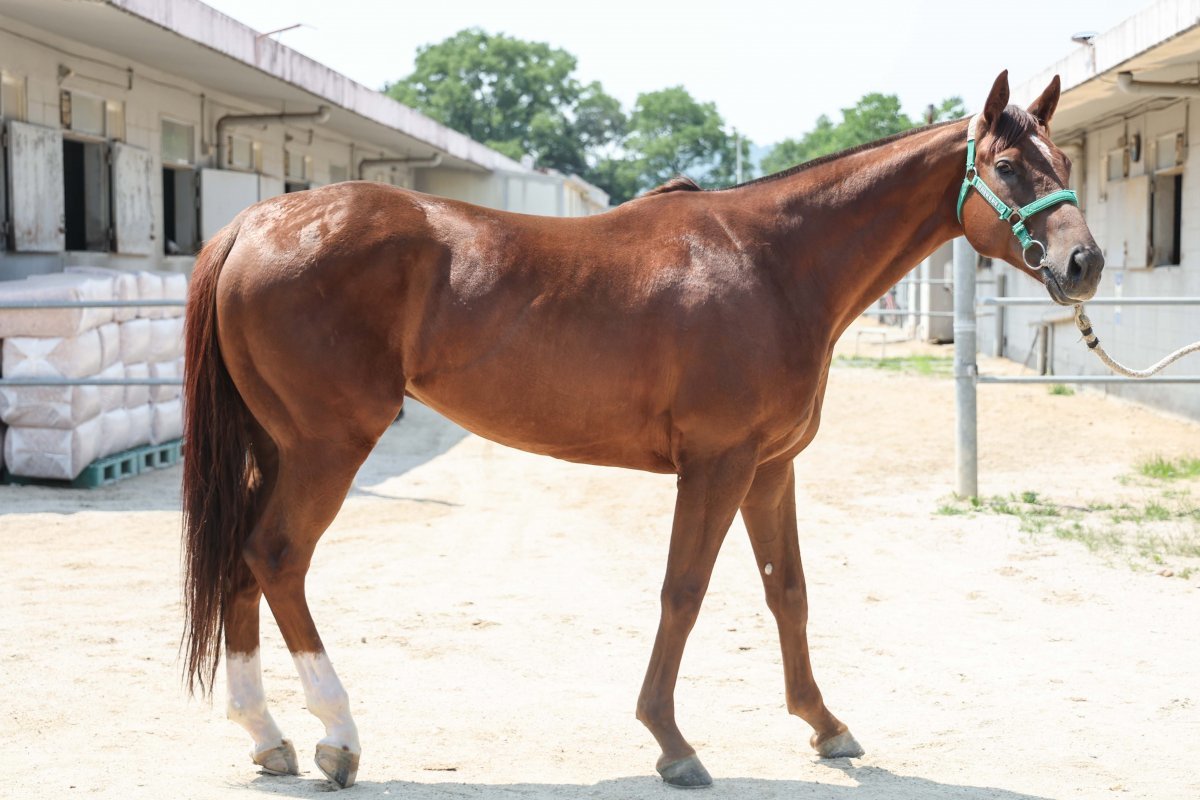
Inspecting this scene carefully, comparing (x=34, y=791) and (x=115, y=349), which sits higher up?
(x=115, y=349)

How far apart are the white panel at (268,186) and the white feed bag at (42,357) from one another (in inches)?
214

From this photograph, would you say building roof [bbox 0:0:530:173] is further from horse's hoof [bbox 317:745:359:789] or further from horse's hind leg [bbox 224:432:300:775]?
horse's hoof [bbox 317:745:359:789]

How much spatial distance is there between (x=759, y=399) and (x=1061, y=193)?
3.32 ft

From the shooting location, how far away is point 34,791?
3.04 m

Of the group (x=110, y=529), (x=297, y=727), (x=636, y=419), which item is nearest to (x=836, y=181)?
(x=636, y=419)

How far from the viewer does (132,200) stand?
10.4 metres

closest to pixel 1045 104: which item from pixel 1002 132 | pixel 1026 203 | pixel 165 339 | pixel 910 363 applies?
pixel 1002 132

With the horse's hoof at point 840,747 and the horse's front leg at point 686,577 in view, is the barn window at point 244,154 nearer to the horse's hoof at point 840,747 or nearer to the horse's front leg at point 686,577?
the horse's front leg at point 686,577

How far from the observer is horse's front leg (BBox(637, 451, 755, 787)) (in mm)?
3295

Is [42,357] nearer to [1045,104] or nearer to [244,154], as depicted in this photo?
[244,154]

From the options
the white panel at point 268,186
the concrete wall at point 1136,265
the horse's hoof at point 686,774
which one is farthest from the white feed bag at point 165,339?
the concrete wall at point 1136,265

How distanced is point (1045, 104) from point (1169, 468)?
6141 mm

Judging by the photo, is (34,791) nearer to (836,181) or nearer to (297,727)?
(297,727)

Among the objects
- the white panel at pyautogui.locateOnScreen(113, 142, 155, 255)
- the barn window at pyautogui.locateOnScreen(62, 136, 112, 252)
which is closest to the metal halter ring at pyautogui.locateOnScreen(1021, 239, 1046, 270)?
the barn window at pyautogui.locateOnScreen(62, 136, 112, 252)
